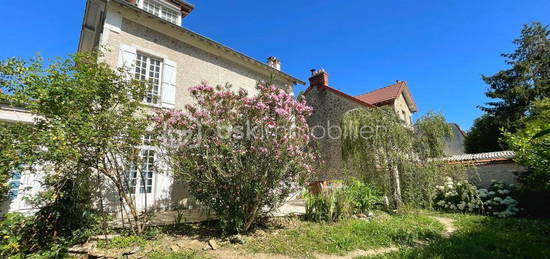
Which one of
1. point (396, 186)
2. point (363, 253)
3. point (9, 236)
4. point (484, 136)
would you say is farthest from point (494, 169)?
point (9, 236)

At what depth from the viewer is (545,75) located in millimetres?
16234

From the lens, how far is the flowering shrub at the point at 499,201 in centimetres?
730

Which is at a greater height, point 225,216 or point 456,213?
point 225,216

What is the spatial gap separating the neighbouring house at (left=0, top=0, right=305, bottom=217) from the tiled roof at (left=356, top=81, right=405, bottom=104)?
8.13 metres

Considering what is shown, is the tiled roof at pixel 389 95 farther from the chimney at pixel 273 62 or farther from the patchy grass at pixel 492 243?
the patchy grass at pixel 492 243

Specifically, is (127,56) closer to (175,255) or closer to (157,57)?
(157,57)

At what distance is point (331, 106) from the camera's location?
43.6 feet

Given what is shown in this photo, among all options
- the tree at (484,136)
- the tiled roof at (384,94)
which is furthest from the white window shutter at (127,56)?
the tree at (484,136)

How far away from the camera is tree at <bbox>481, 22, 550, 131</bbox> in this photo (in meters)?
15.9

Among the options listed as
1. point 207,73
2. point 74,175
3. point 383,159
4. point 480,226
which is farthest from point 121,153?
point 480,226

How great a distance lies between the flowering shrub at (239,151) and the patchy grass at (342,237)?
2.36 ft

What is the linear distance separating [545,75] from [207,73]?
21.7 metres

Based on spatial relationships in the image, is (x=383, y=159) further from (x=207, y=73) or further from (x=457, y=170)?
(x=207, y=73)

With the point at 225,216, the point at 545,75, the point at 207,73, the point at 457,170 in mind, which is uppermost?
the point at 545,75
